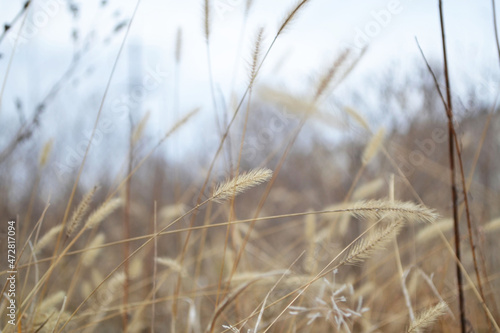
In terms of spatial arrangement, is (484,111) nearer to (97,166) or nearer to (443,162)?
(443,162)

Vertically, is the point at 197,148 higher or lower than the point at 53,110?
lower

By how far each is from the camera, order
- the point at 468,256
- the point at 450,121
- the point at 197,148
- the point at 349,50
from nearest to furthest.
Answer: the point at 450,121, the point at 349,50, the point at 468,256, the point at 197,148

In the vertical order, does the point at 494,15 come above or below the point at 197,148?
above

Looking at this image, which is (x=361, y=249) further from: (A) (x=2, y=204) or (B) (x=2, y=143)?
(B) (x=2, y=143)

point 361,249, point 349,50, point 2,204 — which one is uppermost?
point 349,50

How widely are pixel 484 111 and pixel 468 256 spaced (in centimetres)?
94

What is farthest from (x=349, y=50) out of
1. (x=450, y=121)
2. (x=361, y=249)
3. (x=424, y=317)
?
(x=424, y=317)

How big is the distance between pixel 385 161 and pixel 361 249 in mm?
2233

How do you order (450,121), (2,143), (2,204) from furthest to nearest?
(2,143)
(2,204)
(450,121)

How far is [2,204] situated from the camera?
188 centimetres

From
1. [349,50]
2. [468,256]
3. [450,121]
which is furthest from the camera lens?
[468,256]

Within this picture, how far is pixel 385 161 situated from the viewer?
2795 mm

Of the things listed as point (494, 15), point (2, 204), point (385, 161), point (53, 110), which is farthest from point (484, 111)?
point (53, 110)

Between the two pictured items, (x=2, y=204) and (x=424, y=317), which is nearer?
(x=424, y=317)
